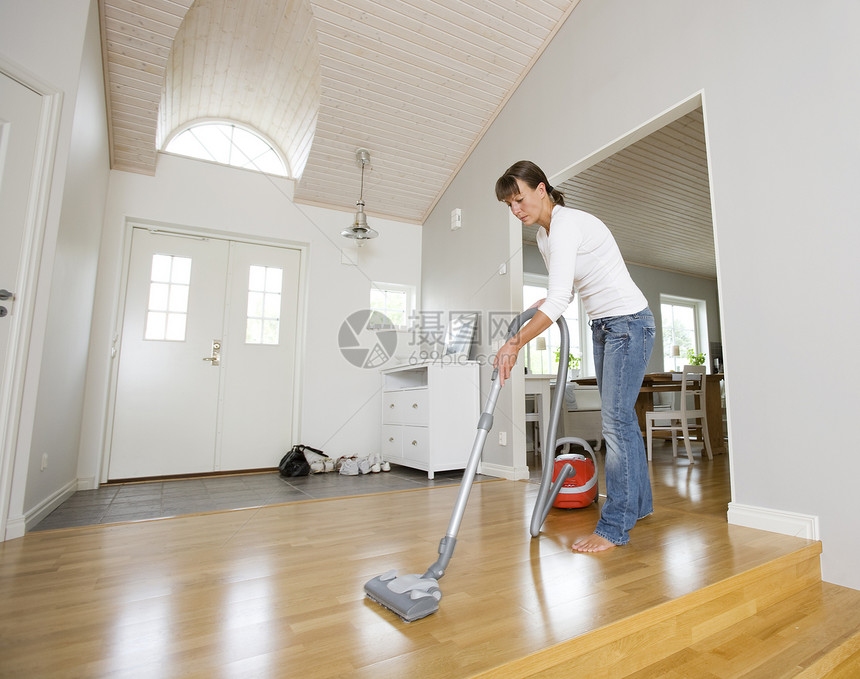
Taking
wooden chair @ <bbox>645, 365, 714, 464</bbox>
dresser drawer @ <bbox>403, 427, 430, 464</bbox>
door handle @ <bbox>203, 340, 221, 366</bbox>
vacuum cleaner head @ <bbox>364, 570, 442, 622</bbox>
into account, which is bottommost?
vacuum cleaner head @ <bbox>364, 570, 442, 622</bbox>

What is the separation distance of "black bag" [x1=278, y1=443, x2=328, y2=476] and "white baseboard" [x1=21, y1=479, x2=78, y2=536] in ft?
4.27

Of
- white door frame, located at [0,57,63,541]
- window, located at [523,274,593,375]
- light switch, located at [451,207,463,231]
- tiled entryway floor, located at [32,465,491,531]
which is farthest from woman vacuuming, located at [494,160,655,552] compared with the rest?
window, located at [523,274,593,375]

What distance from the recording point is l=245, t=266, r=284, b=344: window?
4031 millimetres

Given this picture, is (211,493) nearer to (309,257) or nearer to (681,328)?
(309,257)

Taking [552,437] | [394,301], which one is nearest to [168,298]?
[394,301]

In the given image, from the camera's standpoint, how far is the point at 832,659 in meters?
1.13

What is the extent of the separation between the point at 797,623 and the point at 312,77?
3945mm

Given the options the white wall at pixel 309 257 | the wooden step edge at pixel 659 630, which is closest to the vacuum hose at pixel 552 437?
the wooden step edge at pixel 659 630

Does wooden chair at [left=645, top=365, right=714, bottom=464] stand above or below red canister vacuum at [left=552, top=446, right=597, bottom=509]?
above

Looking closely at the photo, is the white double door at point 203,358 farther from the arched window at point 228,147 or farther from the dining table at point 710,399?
the dining table at point 710,399

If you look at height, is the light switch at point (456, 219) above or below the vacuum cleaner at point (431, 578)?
above

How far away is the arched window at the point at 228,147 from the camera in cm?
397

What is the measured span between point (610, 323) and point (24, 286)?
88.7 inches

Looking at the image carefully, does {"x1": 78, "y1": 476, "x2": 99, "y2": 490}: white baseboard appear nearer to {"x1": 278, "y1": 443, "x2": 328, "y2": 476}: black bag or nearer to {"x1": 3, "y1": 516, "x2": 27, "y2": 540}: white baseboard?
{"x1": 278, "y1": 443, "x2": 328, "y2": 476}: black bag
